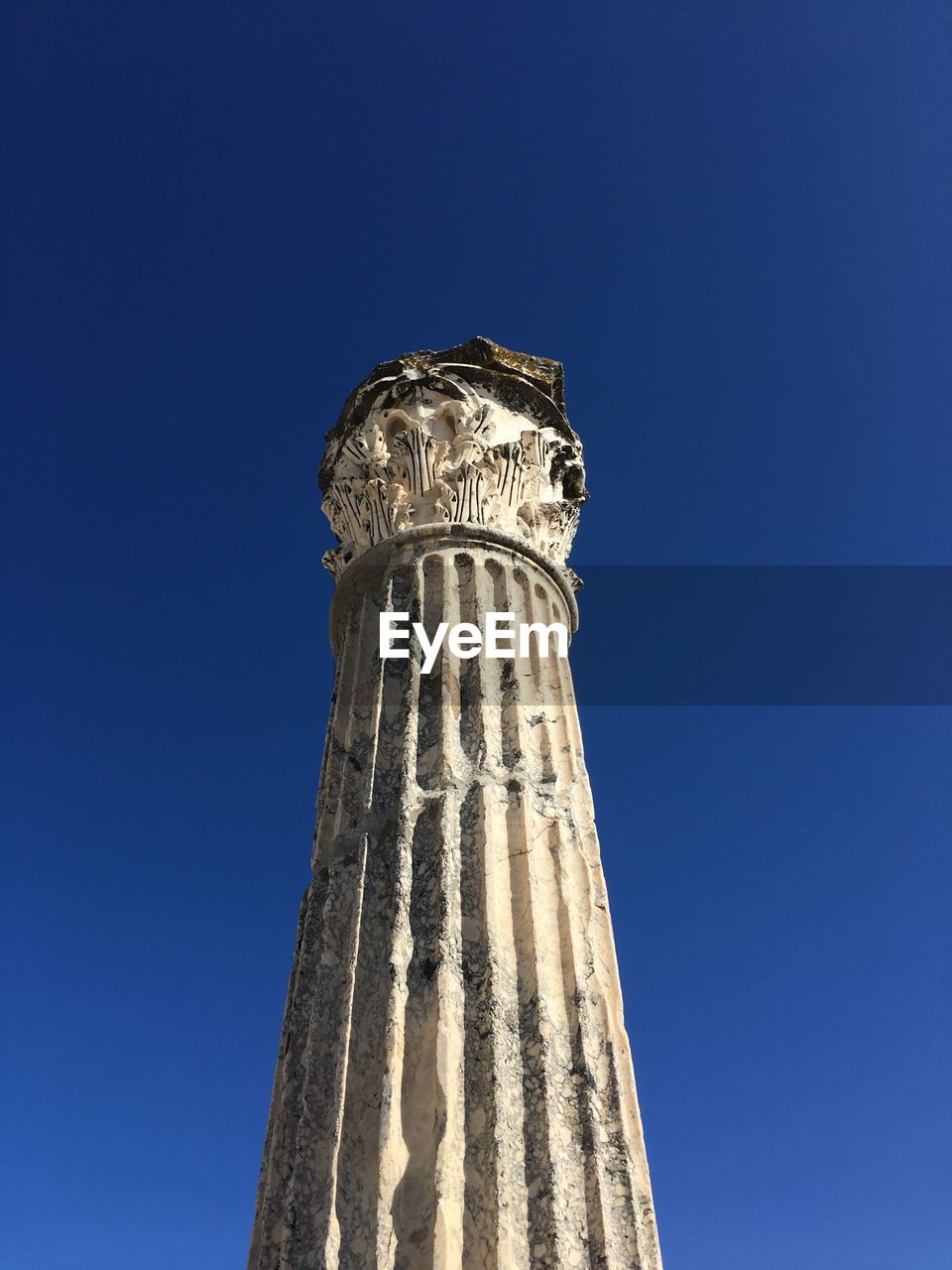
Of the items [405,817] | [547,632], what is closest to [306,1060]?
[405,817]

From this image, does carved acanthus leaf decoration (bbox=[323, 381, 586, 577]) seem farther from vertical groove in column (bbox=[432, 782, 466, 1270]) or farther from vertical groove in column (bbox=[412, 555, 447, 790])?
vertical groove in column (bbox=[432, 782, 466, 1270])

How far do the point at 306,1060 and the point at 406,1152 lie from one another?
87 centimetres

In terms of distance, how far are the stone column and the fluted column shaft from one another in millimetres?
11

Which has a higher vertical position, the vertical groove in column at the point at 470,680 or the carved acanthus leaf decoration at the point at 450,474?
the carved acanthus leaf decoration at the point at 450,474

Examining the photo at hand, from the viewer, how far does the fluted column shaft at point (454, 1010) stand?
467cm

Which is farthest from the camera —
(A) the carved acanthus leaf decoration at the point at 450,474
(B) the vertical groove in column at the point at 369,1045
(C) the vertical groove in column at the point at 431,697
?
(A) the carved acanthus leaf decoration at the point at 450,474

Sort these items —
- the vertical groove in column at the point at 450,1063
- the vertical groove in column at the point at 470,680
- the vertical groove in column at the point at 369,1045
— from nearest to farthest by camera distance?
the vertical groove in column at the point at 450,1063 → the vertical groove in column at the point at 369,1045 → the vertical groove in column at the point at 470,680

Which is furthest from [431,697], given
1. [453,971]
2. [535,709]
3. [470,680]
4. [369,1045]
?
[369,1045]

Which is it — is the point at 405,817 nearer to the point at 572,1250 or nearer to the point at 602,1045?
the point at 602,1045

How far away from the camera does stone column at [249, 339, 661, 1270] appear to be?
15.4ft

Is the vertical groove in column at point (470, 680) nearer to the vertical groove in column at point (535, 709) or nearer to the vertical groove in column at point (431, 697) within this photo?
the vertical groove in column at point (431, 697)

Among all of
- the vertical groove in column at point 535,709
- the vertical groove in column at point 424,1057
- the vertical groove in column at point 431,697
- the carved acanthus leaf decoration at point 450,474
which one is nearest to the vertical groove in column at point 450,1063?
the vertical groove in column at point 424,1057

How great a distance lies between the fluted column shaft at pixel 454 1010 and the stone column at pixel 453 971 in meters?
0.01

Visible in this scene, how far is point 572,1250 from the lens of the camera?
15.0ft
